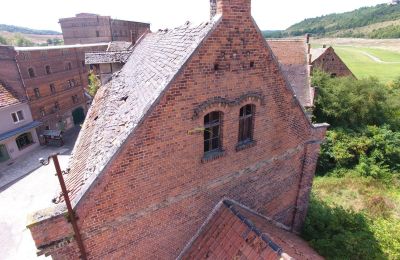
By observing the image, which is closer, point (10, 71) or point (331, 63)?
point (10, 71)

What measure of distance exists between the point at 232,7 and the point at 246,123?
3358 mm

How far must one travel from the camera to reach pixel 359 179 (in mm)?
18844

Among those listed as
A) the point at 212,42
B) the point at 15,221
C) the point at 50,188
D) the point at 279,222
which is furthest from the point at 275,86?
the point at 50,188

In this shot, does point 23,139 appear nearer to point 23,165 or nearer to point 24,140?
point 24,140

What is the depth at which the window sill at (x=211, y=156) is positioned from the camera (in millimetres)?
7107

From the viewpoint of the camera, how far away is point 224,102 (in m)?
6.75

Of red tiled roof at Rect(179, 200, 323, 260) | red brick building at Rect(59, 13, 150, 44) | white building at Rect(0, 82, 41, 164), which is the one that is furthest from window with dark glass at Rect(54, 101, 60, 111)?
red tiled roof at Rect(179, 200, 323, 260)

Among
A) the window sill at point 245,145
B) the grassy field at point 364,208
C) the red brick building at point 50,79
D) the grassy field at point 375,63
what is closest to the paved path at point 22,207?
the red brick building at point 50,79

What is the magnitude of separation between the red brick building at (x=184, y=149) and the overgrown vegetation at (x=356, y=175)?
5.51 metres

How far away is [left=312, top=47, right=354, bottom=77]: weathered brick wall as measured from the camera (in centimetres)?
2983

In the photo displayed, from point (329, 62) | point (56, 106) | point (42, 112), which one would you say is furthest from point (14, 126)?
point (329, 62)

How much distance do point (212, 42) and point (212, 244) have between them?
5649 millimetres

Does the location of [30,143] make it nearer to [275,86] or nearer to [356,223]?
[275,86]

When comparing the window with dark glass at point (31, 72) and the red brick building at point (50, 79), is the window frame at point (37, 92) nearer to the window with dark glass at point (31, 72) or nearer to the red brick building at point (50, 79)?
the red brick building at point (50, 79)
